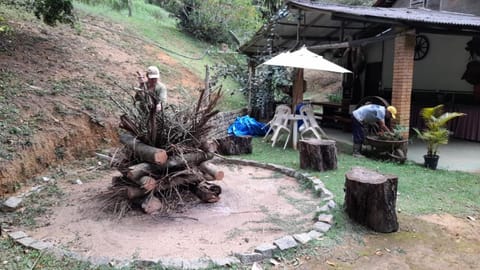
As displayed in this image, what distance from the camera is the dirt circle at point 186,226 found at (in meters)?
3.53

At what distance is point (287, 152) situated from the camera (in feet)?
25.7

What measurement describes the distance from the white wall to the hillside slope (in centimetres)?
682

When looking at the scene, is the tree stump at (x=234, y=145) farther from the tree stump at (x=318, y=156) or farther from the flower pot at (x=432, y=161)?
the flower pot at (x=432, y=161)

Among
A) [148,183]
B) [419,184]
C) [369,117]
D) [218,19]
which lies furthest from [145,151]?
[218,19]

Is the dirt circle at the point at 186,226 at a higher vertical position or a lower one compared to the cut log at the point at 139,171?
lower

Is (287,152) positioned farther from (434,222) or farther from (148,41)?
A: (148,41)

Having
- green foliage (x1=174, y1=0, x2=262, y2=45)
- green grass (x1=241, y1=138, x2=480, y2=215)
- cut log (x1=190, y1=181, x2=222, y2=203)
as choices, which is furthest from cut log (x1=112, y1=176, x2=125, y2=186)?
green foliage (x1=174, y1=0, x2=262, y2=45)

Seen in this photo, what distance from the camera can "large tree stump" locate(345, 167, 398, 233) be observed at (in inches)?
156

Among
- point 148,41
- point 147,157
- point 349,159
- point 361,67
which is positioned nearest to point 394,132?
point 349,159

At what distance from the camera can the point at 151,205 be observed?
4348mm

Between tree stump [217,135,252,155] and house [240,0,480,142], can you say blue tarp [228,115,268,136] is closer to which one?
tree stump [217,135,252,155]

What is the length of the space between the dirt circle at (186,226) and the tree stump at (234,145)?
2237mm

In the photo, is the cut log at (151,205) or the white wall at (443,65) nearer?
the cut log at (151,205)

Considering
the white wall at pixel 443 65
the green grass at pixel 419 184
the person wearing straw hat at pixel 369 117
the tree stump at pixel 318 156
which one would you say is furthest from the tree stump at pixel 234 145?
the white wall at pixel 443 65
